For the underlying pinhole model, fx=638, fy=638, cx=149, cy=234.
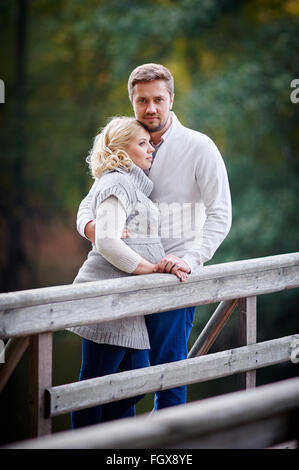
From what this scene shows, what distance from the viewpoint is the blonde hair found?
84.4 inches

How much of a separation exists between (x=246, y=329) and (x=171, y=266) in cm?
51

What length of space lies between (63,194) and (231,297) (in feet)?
30.8

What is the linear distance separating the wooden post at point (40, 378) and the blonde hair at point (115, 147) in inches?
24.4

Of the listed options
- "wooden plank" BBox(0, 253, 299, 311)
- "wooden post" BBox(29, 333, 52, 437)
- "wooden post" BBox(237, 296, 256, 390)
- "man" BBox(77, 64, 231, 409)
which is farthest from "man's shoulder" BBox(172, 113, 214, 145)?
"wooden post" BBox(29, 333, 52, 437)

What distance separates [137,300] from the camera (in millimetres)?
2029

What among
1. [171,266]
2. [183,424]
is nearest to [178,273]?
[171,266]

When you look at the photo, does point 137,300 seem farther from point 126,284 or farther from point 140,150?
point 140,150

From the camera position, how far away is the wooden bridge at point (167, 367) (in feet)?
3.20

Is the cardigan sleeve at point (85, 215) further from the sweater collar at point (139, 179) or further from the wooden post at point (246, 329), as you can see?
the wooden post at point (246, 329)

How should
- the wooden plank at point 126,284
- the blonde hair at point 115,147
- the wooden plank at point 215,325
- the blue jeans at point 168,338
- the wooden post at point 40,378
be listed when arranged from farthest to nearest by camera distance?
1. the wooden plank at point 215,325
2. the blue jeans at point 168,338
3. the blonde hair at point 115,147
4. the wooden post at point 40,378
5. the wooden plank at point 126,284

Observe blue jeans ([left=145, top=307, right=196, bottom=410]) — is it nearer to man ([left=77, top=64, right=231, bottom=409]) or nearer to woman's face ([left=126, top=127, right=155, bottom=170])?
man ([left=77, top=64, right=231, bottom=409])

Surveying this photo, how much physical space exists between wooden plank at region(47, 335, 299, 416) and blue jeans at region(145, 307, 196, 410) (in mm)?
120

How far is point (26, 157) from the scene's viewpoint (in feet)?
36.5

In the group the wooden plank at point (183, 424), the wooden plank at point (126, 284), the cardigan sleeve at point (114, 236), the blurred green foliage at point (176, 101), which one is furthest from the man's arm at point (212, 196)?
the blurred green foliage at point (176, 101)
